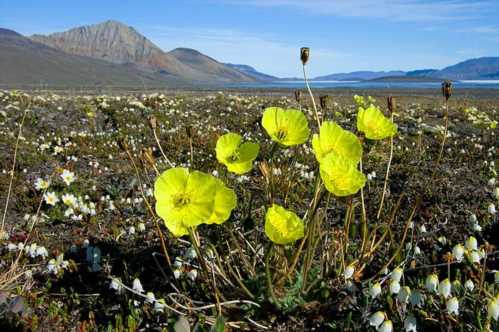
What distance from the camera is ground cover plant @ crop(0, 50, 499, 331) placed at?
8.21ft

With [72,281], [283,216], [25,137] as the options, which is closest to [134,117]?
[25,137]

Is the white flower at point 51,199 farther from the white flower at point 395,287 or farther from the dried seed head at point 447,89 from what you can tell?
the dried seed head at point 447,89

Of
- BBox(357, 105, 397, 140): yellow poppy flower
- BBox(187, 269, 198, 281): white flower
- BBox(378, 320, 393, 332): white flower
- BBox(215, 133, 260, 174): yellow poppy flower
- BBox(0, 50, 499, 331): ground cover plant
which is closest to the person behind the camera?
BBox(378, 320, 393, 332): white flower

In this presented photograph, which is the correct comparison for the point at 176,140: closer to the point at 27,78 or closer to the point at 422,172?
the point at 422,172

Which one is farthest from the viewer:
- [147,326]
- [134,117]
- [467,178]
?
[134,117]

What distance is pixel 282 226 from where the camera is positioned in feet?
7.62

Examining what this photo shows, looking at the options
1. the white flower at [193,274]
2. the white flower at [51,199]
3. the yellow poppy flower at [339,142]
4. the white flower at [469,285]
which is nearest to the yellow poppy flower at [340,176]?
the yellow poppy flower at [339,142]

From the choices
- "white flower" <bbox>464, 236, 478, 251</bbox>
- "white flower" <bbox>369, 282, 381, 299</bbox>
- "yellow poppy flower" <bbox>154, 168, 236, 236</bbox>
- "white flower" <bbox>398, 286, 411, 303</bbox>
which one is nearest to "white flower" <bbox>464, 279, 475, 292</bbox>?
"white flower" <bbox>464, 236, 478, 251</bbox>

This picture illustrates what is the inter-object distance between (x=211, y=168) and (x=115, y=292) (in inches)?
163

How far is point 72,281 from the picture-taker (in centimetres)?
382

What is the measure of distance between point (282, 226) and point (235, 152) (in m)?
0.57

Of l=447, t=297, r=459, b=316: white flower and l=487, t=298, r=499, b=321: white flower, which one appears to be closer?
l=487, t=298, r=499, b=321: white flower

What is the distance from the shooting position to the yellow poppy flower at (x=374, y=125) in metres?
2.78

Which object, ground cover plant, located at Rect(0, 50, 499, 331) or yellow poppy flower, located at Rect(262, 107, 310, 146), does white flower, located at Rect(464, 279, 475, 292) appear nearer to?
ground cover plant, located at Rect(0, 50, 499, 331)
